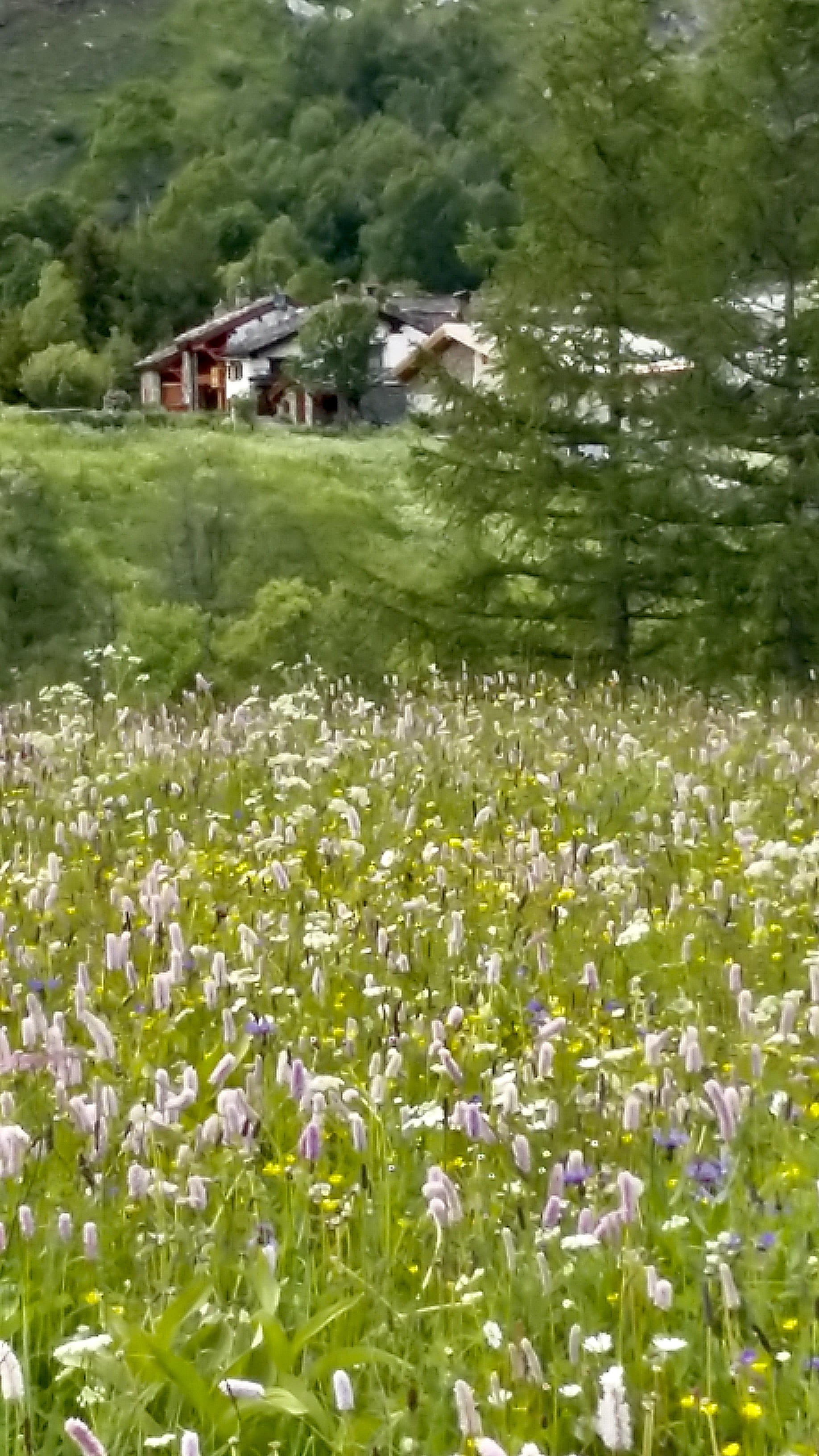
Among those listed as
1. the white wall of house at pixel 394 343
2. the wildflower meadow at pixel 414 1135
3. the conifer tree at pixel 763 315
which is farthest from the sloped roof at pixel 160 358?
the wildflower meadow at pixel 414 1135

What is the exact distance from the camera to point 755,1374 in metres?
2.67

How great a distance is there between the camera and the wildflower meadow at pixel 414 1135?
275 cm

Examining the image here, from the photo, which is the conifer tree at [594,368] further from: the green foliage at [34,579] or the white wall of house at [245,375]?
the white wall of house at [245,375]

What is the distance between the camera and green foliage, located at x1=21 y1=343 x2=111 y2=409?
94750 mm

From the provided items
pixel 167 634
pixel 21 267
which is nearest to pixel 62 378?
pixel 21 267

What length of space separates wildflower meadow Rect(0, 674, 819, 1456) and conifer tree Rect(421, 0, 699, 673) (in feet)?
37.5

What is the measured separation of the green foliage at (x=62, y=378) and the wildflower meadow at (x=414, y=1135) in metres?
91.5

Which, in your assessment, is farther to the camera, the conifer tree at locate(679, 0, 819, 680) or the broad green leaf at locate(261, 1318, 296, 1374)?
the conifer tree at locate(679, 0, 819, 680)

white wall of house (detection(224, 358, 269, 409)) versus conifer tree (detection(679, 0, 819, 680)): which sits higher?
white wall of house (detection(224, 358, 269, 409))

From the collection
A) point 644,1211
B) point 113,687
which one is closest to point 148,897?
point 644,1211

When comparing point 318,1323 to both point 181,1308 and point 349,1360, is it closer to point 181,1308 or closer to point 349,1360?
point 349,1360

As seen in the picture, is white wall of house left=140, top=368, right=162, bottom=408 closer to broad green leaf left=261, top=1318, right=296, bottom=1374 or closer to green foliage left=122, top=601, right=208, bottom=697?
green foliage left=122, top=601, right=208, bottom=697

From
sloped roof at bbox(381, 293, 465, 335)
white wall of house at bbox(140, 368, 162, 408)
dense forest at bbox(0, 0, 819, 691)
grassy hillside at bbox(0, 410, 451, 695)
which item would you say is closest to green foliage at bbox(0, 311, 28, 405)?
white wall of house at bbox(140, 368, 162, 408)

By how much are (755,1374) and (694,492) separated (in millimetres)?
15615
